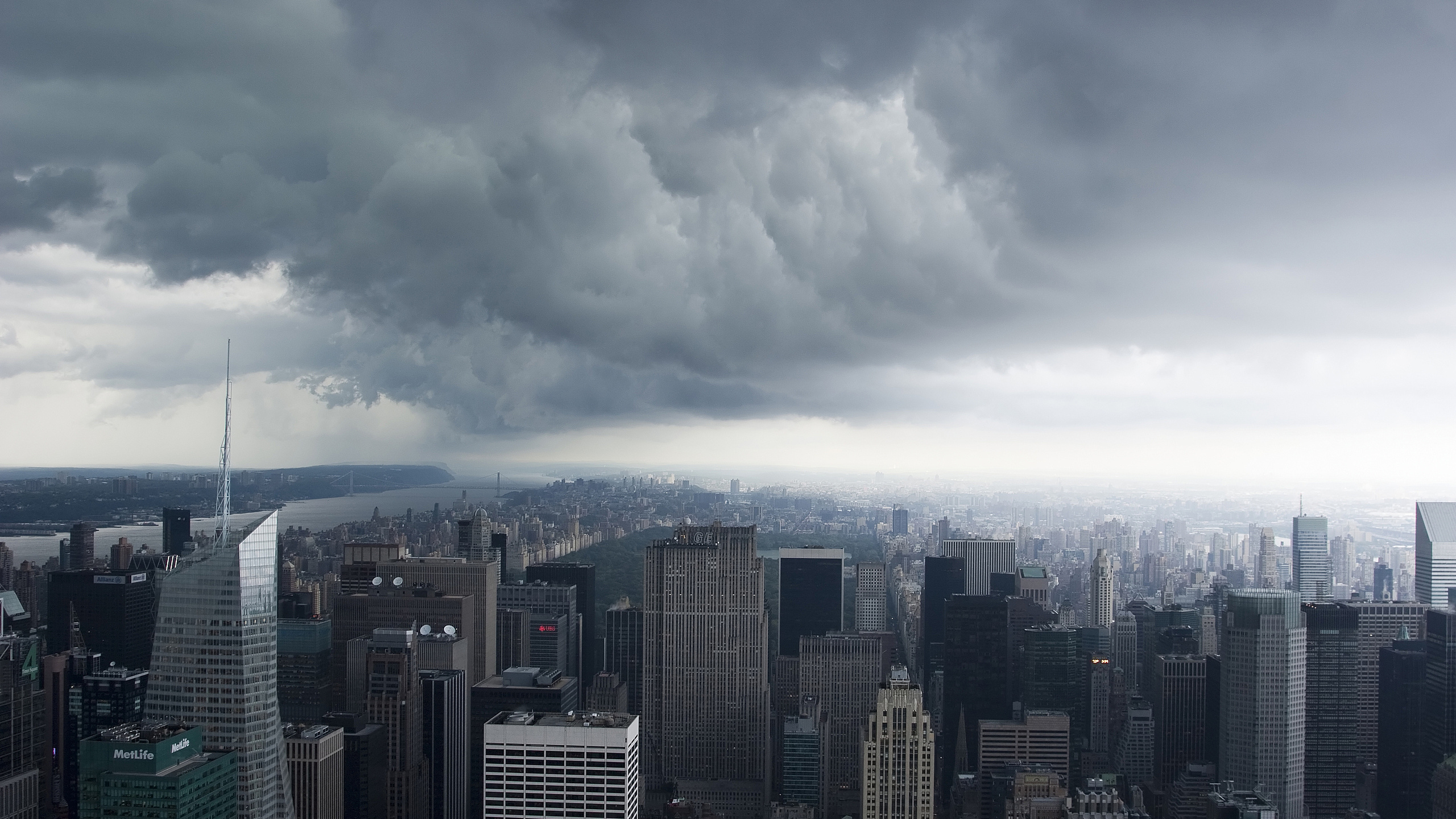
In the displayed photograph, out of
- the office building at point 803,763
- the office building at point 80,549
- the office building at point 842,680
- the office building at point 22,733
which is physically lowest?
the office building at point 803,763

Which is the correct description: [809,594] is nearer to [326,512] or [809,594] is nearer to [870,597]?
[870,597]

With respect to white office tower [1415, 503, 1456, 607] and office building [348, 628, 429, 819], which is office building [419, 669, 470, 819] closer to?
office building [348, 628, 429, 819]

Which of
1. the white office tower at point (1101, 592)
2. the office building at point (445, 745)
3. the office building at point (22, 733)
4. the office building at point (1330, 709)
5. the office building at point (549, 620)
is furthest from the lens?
the white office tower at point (1101, 592)

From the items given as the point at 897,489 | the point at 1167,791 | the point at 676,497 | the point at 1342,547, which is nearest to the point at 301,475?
the point at 676,497

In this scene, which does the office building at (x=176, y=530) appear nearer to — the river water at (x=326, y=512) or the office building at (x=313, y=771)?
the river water at (x=326, y=512)

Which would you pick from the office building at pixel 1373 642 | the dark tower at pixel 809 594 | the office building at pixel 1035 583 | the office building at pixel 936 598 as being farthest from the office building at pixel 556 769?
the office building at pixel 1035 583

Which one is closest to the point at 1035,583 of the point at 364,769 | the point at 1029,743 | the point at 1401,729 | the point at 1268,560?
the point at 1268,560
